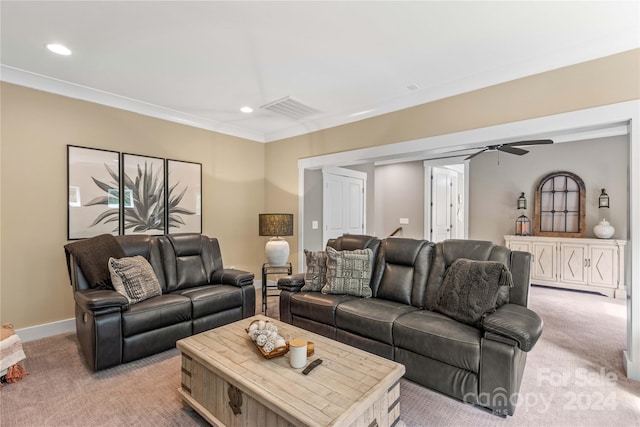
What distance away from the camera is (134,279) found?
2.92m

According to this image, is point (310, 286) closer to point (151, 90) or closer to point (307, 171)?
point (307, 171)

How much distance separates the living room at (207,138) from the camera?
254cm

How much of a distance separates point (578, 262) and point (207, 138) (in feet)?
21.0

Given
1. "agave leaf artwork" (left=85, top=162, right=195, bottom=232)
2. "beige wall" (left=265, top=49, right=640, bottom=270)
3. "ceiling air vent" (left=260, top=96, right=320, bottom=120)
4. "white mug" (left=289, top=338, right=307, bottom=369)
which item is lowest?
"white mug" (left=289, top=338, right=307, bottom=369)

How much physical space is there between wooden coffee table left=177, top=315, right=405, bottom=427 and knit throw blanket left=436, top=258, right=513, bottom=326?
0.87 metres

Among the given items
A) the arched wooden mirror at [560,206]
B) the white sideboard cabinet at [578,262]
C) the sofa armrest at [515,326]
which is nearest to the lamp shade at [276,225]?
the sofa armrest at [515,326]

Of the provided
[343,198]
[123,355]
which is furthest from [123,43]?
[343,198]

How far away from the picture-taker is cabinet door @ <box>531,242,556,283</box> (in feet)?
17.7

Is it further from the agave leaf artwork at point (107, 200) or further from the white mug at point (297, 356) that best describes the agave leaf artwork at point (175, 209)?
the white mug at point (297, 356)

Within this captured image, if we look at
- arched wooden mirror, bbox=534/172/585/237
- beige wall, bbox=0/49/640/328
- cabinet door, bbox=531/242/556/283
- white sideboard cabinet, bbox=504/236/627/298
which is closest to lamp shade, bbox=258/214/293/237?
beige wall, bbox=0/49/640/328

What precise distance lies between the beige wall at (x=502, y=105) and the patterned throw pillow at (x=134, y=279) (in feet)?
9.11

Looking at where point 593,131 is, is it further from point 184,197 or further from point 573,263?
point 184,197

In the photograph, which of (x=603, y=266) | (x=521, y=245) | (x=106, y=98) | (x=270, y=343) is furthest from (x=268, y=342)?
(x=603, y=266)

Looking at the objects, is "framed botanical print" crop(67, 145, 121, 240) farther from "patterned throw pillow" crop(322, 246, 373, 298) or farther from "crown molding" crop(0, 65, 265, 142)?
"patterned throw pillow" crop(322, 246, 373, 298)
